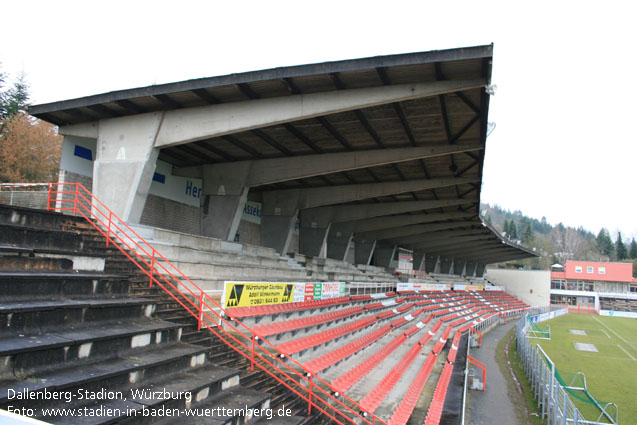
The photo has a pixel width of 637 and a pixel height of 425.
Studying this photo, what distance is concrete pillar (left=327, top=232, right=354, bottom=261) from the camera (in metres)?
28.2

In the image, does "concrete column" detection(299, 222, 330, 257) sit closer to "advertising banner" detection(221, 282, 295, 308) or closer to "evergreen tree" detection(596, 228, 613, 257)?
"advertising banner" detection(221, 282, 295, 308)

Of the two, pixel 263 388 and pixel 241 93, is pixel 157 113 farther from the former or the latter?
pixel 263 388

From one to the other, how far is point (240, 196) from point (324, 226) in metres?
9.13

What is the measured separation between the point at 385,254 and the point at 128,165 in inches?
1185

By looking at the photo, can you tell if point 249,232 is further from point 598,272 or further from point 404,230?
point 598,272

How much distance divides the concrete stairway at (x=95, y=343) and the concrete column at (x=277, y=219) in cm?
1283

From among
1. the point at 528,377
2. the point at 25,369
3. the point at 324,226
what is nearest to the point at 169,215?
the point at 324,226

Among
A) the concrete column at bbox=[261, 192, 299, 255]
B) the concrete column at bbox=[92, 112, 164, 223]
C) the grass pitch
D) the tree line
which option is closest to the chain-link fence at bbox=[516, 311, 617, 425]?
the grass pitch

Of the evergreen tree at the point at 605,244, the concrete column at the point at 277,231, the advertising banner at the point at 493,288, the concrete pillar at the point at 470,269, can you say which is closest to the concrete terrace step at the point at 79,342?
the concrete column at the point at 277,231

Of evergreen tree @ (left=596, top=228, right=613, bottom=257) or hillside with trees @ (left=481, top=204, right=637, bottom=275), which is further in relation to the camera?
evergreen tree @ (left=596, top=228, right=613, bottom=257)

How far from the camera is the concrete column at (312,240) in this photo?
79.9 ft

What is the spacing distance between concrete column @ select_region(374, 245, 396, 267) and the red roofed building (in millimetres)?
48116

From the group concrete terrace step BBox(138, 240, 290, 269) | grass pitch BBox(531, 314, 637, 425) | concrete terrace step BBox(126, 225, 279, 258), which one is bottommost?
grass pitch BBox(531, 314, 637, 425)

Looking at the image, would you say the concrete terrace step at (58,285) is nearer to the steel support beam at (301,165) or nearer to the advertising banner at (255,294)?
the advertising banner at (255,294)
